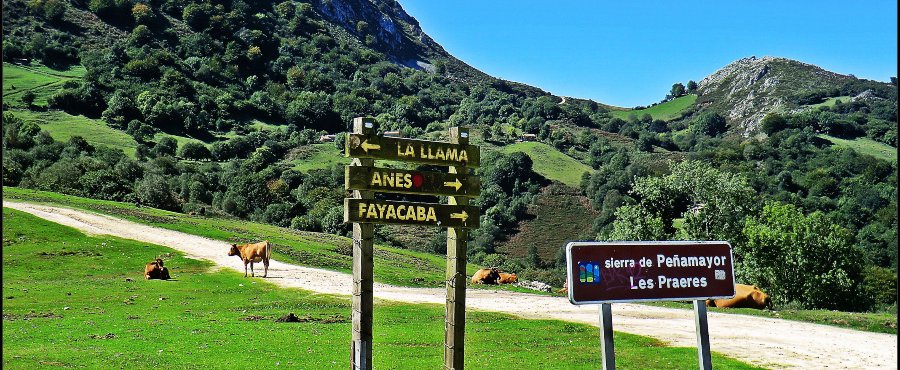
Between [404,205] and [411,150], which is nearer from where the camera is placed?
[404,205]

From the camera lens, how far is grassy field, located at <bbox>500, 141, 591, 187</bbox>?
→ 162 m

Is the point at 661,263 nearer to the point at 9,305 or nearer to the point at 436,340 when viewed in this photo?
the point at 436,340

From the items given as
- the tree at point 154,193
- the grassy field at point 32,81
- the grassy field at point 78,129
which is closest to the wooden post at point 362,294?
the tree at point 154,193

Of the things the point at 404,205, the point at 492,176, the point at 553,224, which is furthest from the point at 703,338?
the point at 492,176

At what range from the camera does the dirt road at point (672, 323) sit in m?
22.3

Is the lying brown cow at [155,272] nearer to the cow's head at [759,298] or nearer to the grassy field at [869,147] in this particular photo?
the cow's head at [759,298]

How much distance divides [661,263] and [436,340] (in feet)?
44.7

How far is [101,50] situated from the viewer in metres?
194

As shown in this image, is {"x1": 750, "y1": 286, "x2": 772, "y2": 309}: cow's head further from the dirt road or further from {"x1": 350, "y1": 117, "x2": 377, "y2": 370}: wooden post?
{"x1": 350, "y1": 117, "x2": 377, "y2": 370}: wooden post

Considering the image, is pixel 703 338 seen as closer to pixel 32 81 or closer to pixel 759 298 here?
pixel 759 298

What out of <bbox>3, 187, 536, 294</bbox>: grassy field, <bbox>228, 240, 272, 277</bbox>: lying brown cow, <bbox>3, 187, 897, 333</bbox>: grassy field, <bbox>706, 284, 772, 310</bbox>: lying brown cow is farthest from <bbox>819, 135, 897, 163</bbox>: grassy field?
<bbox>228, 240, 272, 277</bbox>: lying brown cow

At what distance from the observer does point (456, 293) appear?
1517 centimetres

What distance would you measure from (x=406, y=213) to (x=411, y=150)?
127cm

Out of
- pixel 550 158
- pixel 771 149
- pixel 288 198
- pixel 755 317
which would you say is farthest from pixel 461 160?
pixel 771 149
